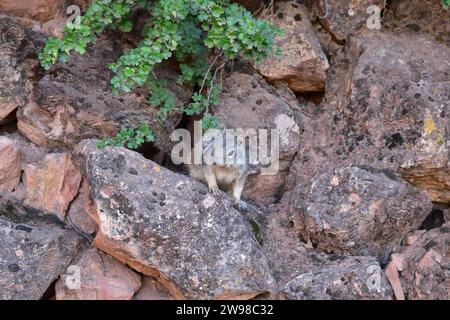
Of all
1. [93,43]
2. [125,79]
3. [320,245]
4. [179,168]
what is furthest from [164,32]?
[320,245]

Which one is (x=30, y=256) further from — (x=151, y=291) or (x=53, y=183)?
(x=151, y=291)

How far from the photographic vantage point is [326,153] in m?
6.80

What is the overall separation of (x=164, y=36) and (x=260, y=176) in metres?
1.83

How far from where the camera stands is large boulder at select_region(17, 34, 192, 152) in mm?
6676

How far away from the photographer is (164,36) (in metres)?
6.17

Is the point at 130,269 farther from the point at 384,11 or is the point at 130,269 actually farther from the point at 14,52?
the point at 384,11

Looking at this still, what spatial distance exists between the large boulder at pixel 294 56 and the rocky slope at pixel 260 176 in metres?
0.02

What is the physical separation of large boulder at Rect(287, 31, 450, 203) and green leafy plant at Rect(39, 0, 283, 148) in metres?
1.12

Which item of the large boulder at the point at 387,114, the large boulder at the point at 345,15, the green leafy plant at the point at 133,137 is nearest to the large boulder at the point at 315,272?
the large boulder at the point at 387,114

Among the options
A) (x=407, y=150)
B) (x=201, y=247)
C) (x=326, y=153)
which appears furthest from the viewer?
(x=326, y=153)

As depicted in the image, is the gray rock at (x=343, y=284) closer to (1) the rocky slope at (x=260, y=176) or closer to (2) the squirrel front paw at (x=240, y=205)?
(1) the rocky slope at (x=260, y=176)

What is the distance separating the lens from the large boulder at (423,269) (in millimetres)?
5652

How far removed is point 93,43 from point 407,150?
345cm

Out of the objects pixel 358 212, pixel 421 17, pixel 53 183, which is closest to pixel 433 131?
pixel 358 212
